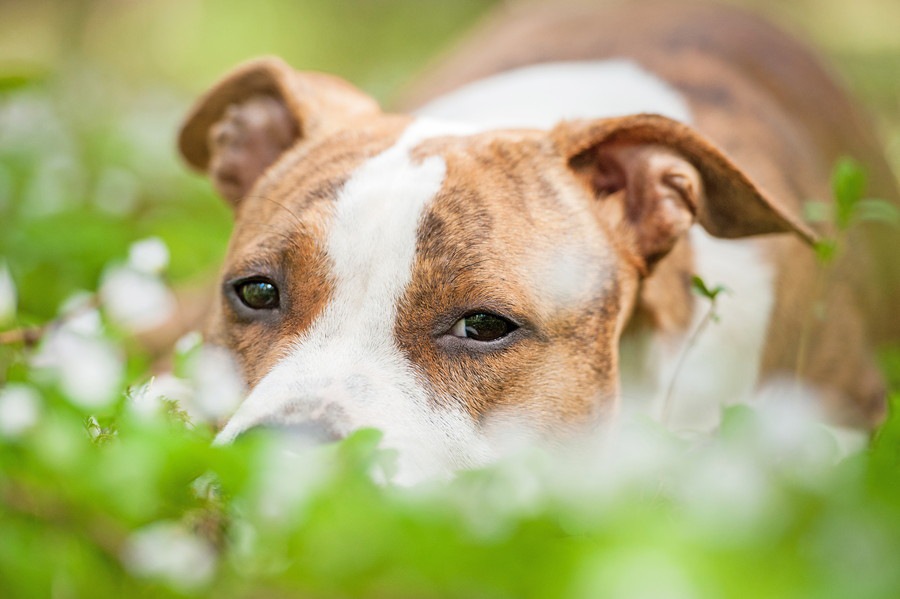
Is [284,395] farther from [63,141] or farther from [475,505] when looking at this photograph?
[63,141]

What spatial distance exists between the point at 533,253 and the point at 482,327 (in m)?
0.25

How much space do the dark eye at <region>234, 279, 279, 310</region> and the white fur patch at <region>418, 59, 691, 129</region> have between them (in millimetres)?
984

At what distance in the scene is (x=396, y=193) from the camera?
8.59ft

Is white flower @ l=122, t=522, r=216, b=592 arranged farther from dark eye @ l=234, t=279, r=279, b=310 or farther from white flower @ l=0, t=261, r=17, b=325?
white flower @ l=0, t=261, r=17, b=325

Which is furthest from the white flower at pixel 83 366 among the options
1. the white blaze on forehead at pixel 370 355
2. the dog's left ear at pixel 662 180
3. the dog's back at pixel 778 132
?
the dog's back at pixel 778 132

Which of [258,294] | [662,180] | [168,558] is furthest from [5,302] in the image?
[662,180]

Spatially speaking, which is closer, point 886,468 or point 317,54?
point 886,468

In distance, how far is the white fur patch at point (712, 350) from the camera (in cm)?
300

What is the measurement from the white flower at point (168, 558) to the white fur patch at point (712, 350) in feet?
5.36

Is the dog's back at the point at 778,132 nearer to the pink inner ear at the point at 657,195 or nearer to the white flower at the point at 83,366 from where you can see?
the pink inner ear at the point at 657,195

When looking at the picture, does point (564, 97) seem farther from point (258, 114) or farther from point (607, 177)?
point (258, 114)

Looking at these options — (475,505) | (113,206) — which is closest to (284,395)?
(475,505)

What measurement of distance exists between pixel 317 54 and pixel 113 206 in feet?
15.8

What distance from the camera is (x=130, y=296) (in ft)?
9.72
